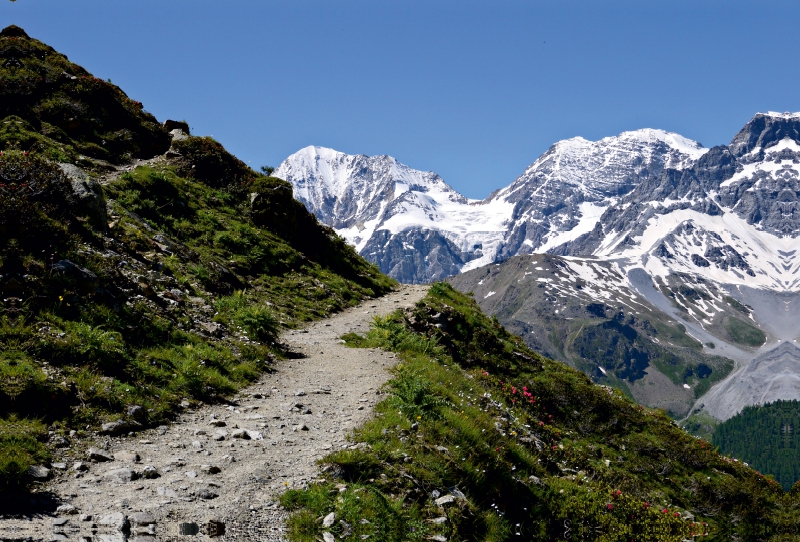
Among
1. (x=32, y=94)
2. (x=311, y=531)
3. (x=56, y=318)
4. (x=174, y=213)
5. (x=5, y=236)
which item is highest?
(x=32, y=94)

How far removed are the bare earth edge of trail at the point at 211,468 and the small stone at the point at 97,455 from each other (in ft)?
0.12

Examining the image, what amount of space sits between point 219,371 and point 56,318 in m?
4.62

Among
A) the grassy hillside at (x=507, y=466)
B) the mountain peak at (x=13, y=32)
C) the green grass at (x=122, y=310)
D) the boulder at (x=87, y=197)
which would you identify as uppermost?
the mountain peak at (x=13, y=32)

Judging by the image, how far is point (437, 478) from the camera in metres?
11.1

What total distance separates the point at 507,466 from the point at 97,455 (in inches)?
351

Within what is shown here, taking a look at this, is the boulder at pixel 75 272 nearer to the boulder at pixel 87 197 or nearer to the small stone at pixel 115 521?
the boulder at pixel 87 197

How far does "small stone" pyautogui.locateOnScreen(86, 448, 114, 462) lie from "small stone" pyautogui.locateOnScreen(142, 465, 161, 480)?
0.86m

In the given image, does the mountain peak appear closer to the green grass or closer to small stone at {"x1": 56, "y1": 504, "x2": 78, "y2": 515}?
the green grass

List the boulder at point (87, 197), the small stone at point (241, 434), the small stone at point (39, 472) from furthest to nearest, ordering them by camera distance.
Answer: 1. the boulder at point (87, 197)
2. the small stone at point (241, 434)
3. the small stone at point (39, 472)

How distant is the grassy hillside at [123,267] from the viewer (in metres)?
11.8

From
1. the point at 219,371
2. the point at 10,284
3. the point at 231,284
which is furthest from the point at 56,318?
the point at 231,284

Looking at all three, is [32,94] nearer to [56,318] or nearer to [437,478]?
[56,318]

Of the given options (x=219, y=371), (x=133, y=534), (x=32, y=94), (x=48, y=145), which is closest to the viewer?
(x=133, y=534)

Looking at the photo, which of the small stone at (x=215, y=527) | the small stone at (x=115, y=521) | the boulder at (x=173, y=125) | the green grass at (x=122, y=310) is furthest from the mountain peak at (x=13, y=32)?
the small stone at (x=215, y=527)
